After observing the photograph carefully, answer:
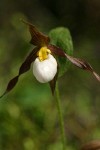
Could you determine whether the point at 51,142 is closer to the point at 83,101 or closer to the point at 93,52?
the point at 83,101

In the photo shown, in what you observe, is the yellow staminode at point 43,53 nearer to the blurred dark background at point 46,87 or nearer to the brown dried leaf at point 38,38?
the brown dried leaf at point 38,38

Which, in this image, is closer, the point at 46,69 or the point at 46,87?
the point at 46,69

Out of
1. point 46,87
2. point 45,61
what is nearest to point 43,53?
point 45,61

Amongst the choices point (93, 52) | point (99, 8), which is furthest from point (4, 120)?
point (99, 8)

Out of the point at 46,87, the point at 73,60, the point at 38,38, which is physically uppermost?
the point at 38,38

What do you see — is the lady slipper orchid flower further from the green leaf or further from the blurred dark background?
the blurred dark background

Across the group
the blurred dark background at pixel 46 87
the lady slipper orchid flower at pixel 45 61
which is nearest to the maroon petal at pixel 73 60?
the lady slipper orchid flower at pixel 45 61

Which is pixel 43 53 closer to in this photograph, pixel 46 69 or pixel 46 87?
pixel 46 69
